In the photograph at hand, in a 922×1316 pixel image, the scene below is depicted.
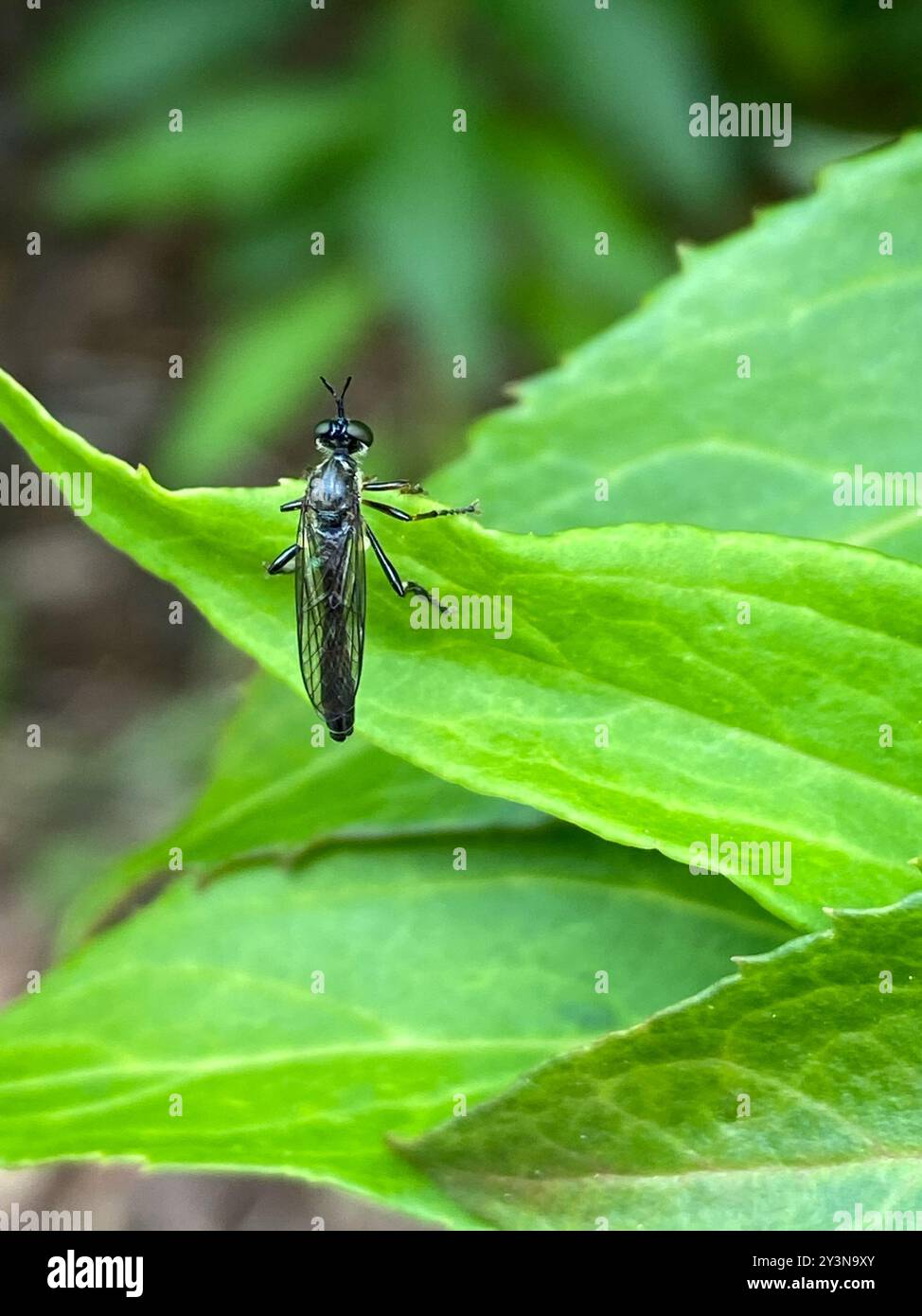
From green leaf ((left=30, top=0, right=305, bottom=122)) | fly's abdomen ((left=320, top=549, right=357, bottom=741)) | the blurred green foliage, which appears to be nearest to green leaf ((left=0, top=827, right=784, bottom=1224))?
fly's abdomen ((left=320, top=549, right=357, bottom=741))

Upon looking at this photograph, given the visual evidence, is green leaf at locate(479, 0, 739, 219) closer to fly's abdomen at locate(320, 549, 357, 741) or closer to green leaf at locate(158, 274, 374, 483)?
green leaf at locate(158, 274, 374, 483)

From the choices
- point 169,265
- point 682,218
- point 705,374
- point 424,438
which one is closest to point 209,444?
point 424,438

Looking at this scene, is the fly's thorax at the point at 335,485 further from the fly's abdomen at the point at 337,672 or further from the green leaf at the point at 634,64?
the green leaf at the point at 634,64

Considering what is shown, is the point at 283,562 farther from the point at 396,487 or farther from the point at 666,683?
the point at 396,487

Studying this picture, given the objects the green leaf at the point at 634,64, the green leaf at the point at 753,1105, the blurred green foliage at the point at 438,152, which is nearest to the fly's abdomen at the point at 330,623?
the green leaf at the point at 753,1105
